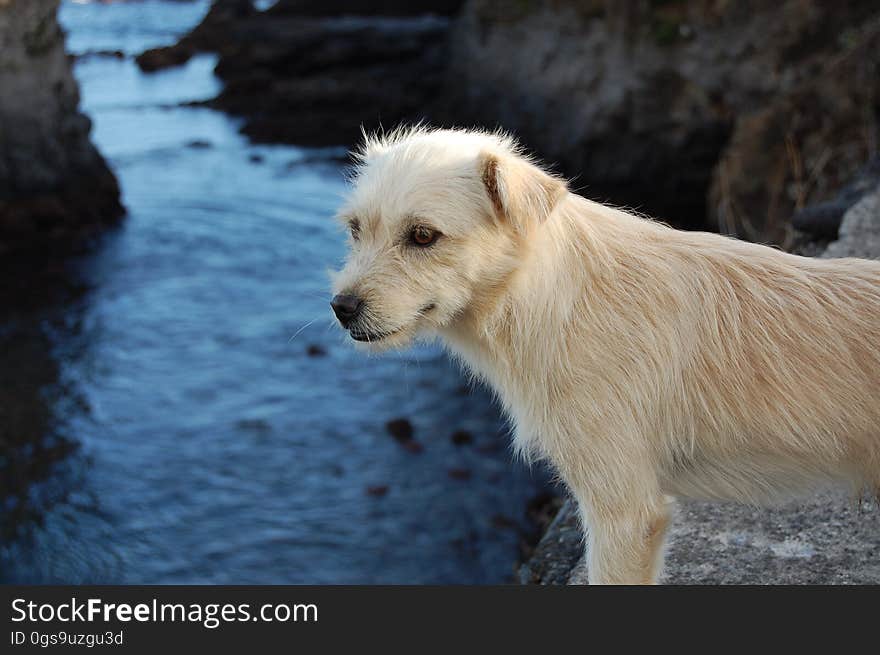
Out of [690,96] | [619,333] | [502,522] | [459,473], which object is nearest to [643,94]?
[690,96]

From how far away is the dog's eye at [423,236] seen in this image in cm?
346

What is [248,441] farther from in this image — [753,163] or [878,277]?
[878,277]

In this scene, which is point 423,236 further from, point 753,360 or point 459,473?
point 459,473

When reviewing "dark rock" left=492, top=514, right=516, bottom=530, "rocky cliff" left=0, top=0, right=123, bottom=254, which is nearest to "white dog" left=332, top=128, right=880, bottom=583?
"dark rock" left=492, top=514, right=516, bottom=530

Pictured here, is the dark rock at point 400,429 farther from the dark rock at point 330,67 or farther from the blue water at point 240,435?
the dark rock at point 330,67

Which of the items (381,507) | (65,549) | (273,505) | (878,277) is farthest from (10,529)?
(878,277)

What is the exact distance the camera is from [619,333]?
11.6 feet

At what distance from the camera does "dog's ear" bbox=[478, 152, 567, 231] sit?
3.42 m

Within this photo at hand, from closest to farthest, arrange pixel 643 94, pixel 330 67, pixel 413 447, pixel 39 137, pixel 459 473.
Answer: pixel 459 473 → pixel 413 447 → pixel 39 137 → pixel 643 94 → pixel 330 67

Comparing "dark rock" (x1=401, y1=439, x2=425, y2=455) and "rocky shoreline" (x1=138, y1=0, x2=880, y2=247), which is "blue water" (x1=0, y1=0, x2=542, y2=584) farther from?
"rocky shoreline" (x1=138, y1=0, x2=880, y2=247)

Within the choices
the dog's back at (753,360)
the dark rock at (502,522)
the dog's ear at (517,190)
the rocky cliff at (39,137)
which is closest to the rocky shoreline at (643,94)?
the dark rock at (502,522)

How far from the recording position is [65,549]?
9.12 meters

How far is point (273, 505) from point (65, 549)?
6.40 ft

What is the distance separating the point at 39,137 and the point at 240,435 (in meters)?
7.53
